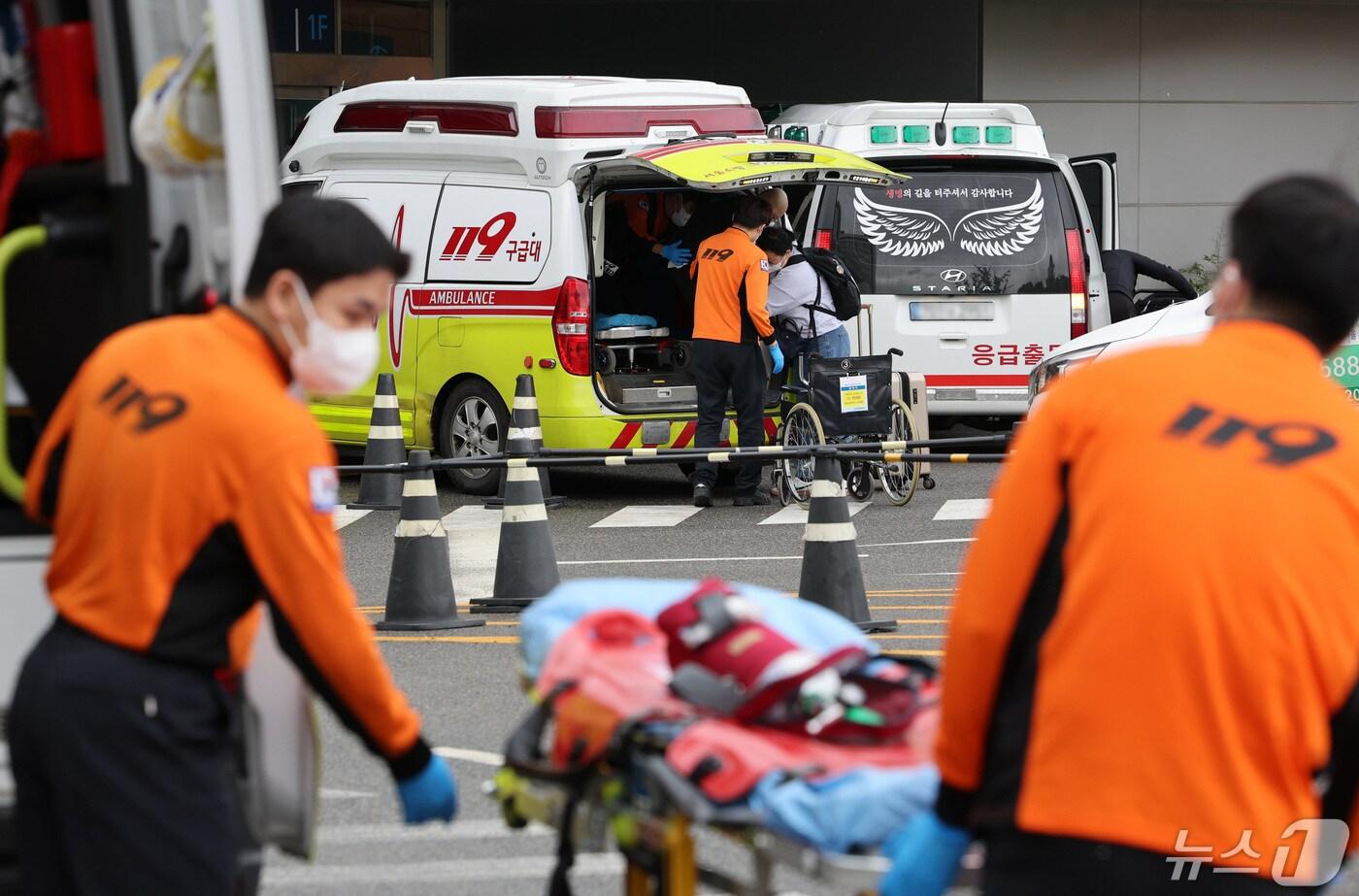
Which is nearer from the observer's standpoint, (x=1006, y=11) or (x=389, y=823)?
(x=389, y=823)

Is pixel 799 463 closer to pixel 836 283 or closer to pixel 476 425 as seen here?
pixel 836 283

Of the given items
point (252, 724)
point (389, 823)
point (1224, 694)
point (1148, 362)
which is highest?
point (1148, 362)

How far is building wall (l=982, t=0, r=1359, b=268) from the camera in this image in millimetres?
24328

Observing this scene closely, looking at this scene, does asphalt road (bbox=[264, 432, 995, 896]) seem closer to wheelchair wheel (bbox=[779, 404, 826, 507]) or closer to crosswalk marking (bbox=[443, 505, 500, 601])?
crosswalk marking (bbox=[443, 505, 500, 601])

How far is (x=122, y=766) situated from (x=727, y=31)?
20793 mm

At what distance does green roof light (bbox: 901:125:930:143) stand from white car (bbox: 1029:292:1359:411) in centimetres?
200

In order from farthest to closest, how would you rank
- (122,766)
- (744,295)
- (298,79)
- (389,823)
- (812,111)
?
(298,79) → (812,111) → (744,295) → (389,823) → (122,766)

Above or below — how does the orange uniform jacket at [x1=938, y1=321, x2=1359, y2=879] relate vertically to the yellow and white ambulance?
above

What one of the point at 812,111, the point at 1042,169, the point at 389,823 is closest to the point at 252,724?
the point at 389,823

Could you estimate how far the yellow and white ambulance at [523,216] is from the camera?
1310 cm

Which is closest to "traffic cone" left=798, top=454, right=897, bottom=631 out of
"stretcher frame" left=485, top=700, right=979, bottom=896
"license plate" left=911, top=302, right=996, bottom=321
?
"stretcher frame" left=485, top=700, right=979, bottom=896

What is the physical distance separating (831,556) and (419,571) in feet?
6.04

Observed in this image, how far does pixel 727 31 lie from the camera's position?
923 inches

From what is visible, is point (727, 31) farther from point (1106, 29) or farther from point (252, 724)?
point (252, 724)
